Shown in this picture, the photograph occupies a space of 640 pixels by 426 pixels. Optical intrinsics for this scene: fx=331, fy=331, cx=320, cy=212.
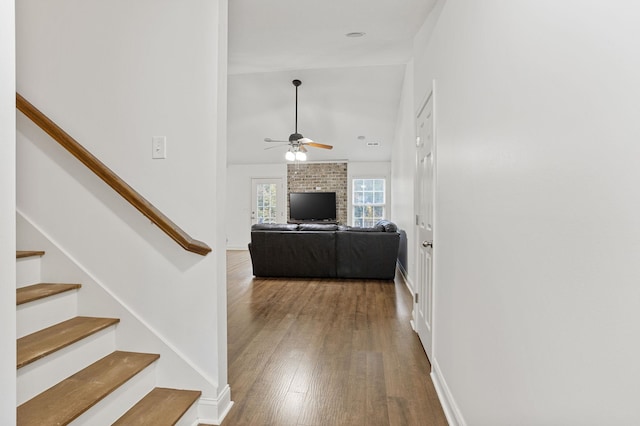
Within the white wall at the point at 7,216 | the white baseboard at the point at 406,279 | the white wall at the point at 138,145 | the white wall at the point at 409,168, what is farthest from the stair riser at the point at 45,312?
the white baseboard at the point at 406,279

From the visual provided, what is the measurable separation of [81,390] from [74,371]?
172mm

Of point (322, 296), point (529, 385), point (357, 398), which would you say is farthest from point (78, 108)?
point (322, 296)

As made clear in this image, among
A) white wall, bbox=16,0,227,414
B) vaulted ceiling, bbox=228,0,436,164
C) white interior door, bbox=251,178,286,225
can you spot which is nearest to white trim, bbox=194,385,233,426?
white wall, bbox=16,0,227,414

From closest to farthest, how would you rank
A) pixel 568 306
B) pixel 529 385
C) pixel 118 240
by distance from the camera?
pixel 568 306 < pixel 529 385 < pixel 118 240

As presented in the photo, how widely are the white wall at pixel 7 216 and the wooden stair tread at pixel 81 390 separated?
413 millimetres

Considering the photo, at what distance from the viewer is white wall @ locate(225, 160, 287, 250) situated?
29.9 feet

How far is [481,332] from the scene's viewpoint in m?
1.36

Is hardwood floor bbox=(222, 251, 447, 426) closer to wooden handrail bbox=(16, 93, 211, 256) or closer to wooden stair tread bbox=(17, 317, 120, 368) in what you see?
wooden stair tread bbox=(17, 317, 120, 368)

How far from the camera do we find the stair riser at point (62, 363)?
1.28m

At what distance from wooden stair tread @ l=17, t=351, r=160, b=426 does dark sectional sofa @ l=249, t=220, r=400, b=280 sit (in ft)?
11.1

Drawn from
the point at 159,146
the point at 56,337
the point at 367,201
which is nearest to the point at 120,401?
the point at 56,337

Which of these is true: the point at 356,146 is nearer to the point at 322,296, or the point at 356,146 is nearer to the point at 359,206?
the point at 359,206

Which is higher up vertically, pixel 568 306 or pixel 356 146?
pixel 356 146

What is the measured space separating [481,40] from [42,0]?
7.50ft
